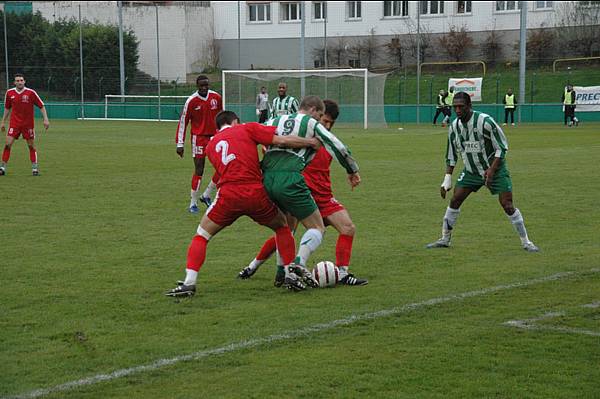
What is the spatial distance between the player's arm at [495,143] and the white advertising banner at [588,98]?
36.7 meters

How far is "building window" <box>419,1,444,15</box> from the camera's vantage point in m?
59.3

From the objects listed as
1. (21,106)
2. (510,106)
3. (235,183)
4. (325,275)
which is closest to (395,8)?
(510,106)

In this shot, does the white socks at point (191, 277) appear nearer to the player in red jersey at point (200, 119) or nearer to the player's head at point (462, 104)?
the player's head at point (462, 104)

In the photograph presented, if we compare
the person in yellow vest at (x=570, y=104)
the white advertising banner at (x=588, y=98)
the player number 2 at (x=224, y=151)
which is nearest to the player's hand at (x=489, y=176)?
the player number 2 at (x=224, y=151)

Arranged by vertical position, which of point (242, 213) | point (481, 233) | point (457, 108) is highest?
point (457, 108)

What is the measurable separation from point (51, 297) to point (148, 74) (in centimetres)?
5092

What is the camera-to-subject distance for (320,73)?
41.5 metres

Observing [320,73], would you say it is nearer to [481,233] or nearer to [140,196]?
[140,196]

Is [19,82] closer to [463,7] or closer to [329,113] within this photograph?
[329,113]

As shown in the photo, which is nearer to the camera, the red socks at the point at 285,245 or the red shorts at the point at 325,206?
the red socks at the point at 285,245

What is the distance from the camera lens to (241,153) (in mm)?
7863

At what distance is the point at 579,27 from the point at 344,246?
48.3 meters

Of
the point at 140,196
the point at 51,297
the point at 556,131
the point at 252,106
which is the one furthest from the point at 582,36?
the point at 51,297

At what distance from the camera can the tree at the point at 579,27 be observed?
52.8 metres
